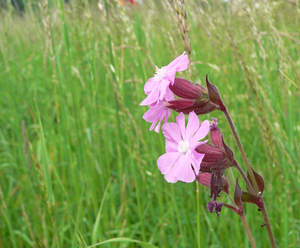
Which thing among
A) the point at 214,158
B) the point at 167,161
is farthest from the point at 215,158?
the point at 167,161

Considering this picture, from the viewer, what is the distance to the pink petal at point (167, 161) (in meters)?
0.60

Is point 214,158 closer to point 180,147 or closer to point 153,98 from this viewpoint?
point 180,147

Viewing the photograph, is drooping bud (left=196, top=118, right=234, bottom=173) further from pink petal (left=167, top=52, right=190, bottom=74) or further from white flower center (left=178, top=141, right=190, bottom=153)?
pink petal (left=167, top=52, right=190, bottom=74)

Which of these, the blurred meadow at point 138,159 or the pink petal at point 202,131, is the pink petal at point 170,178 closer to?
the pink petal at point 202,131

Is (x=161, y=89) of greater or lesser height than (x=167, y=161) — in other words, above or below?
above

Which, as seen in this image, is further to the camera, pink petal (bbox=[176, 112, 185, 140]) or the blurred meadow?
the blurred meadow

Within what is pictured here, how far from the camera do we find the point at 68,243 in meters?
1.24

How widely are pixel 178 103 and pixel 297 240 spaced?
0.72 m

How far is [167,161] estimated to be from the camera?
1.99 feet

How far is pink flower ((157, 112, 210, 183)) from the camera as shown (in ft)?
1.86

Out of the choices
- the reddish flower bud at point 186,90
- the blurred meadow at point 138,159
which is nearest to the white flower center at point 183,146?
the reddish flower bud at point 186,90

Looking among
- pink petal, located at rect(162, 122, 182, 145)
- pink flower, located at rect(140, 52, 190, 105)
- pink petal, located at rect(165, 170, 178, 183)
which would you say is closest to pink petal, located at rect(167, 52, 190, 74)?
pink flower, located at rect(140, 52, 190, 105)

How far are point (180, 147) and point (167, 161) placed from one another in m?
0.04

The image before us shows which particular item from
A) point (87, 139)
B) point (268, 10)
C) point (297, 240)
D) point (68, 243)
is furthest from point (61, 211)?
point (268, 10)
